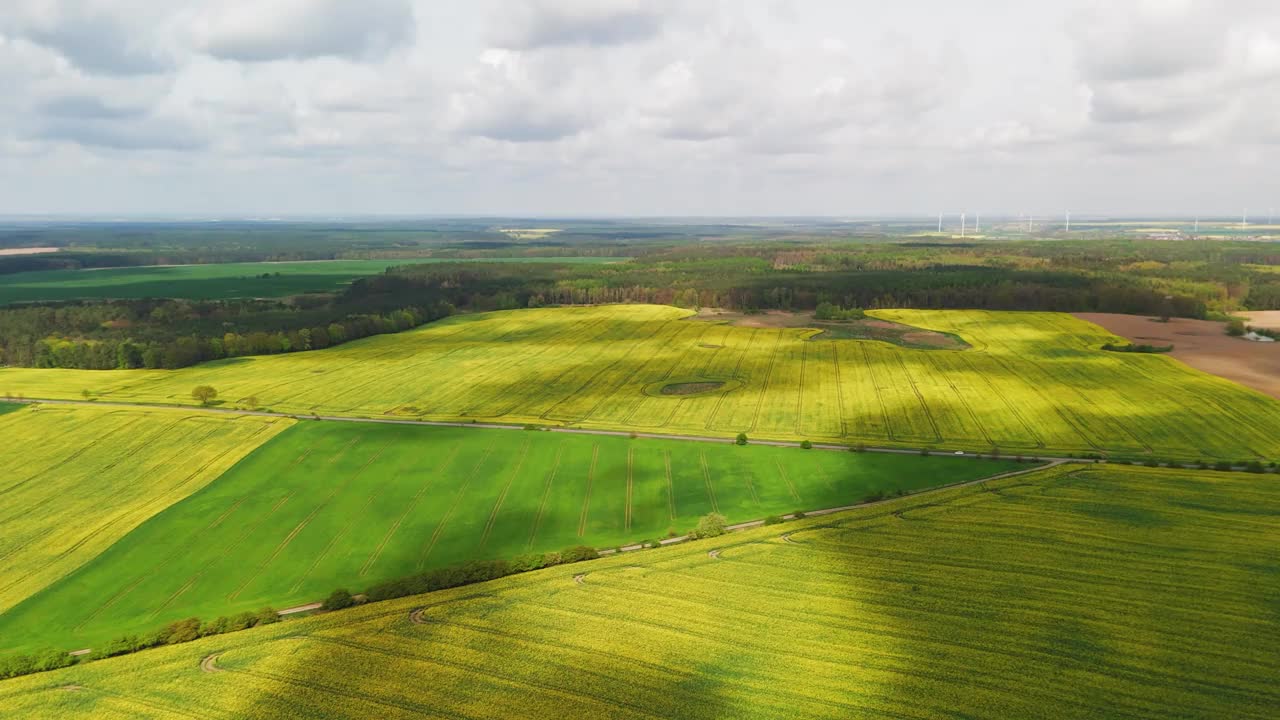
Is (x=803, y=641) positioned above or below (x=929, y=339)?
below

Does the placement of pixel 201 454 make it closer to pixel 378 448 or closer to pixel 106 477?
pixel 106 477

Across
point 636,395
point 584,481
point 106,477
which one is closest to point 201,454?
point 106,477

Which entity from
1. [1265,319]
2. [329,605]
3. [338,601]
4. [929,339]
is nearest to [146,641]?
[329,605]

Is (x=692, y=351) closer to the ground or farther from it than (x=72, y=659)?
farther from it

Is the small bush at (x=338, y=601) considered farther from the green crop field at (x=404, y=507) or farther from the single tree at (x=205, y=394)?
the single tree at (x=205, y=394)

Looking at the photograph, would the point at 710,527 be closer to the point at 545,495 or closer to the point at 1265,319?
the point at 545,495

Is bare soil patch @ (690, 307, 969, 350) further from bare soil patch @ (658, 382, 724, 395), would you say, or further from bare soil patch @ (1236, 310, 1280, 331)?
bare soil patch @ (1236, 310, 1280, 331)
